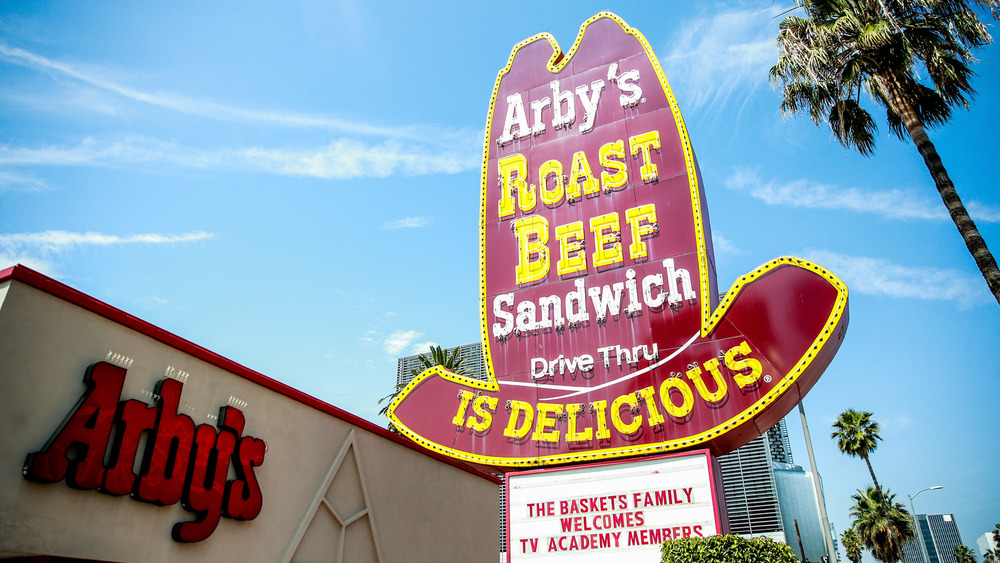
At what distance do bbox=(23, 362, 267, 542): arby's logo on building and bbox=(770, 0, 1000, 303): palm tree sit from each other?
16738mm

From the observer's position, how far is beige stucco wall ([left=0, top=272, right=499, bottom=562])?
7.98m

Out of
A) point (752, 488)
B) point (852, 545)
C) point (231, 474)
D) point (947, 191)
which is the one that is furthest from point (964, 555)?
point (231, 474)

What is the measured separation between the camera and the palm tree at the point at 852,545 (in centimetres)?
8012

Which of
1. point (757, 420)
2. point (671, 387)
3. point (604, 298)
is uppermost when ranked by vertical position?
point (604, 298)

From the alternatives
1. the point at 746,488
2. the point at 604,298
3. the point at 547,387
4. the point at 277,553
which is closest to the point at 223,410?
the point at 277,553

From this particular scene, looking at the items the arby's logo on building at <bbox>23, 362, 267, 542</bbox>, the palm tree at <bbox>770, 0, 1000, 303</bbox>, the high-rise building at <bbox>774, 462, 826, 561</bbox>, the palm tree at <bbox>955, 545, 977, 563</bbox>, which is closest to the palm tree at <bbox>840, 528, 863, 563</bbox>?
the high-rise building at <bbox>774, 462, 826, 561</bbox>

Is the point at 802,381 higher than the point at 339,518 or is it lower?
higher

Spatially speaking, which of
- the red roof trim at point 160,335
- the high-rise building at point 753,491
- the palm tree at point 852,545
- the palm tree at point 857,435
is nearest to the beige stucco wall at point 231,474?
the red roof trim at point 160,335

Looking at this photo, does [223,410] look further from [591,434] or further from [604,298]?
[604,298]

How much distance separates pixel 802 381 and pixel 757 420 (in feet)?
3.58

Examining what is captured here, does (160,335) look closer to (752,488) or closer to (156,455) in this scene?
(156,455)

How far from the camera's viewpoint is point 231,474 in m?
11.0

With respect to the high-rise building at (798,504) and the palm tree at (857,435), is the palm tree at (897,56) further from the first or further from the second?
the high-rise building at (798,504)

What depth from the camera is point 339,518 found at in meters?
13.2
